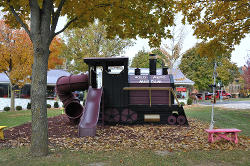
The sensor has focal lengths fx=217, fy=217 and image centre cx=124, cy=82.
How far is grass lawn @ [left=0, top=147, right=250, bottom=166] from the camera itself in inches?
217

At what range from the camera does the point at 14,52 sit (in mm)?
21406

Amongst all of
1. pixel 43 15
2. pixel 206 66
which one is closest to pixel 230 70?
pixel 206 66

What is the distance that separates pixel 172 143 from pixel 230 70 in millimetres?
50587

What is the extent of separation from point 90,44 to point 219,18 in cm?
1726

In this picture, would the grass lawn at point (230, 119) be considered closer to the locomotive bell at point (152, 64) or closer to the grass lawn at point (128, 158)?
the grass lawn at point (128, 158)

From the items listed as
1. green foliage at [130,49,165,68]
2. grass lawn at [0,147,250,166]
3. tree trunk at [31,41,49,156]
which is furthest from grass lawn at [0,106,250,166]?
green foliage at [130,49,165,68]

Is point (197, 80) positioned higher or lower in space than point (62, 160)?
higher

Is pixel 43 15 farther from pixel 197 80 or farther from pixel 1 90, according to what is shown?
pixel 197 80

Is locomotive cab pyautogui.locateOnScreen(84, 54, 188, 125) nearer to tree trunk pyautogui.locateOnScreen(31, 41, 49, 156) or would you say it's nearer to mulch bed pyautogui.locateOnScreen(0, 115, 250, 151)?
mulch bed pyautogui.locateOnScreen(0, 115, 250, 151)

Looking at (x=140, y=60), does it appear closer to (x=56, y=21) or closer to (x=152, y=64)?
(x=152, y=64)

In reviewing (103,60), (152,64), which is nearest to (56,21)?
(103,60)

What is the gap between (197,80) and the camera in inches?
1743

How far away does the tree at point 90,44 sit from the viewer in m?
27.6

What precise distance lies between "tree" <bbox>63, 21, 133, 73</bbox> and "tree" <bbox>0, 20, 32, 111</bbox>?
275 inches
